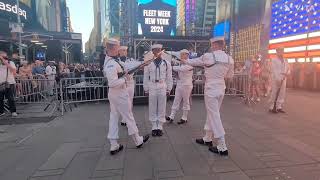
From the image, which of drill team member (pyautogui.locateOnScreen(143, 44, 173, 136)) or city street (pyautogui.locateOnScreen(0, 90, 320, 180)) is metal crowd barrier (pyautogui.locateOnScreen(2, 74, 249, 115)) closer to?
city street (pyautogui.locateOnScreen(0, 90, 320, 180))

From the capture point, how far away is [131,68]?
5.51 metres

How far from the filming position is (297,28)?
1873 cm

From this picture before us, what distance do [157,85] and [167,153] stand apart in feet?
5.63

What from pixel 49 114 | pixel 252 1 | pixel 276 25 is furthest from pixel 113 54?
pixel 252 1

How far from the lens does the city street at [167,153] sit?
4.37m

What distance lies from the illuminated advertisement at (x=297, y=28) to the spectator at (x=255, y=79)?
22.7 feet

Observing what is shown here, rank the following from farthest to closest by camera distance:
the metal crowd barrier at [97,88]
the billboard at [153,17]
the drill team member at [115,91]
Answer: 1. the billboard at [153,17]
2. the metal crowd barrier at [97,88]
3. the drill team member at [115,91]

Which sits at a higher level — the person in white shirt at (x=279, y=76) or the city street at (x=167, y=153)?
the person in white shirt at (x=279, y=76)

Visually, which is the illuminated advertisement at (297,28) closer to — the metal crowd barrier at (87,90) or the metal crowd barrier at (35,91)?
the metal crowd barrier at (87,90)

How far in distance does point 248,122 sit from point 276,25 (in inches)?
629

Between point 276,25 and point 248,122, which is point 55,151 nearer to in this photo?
point 248,122

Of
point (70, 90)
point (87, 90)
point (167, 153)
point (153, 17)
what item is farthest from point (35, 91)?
point (153, 17)

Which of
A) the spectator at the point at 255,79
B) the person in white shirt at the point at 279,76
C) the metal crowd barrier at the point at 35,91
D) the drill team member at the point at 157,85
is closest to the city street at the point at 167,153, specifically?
the drill team member at the point at 157,85

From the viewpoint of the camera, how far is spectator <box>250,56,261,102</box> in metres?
11.6
